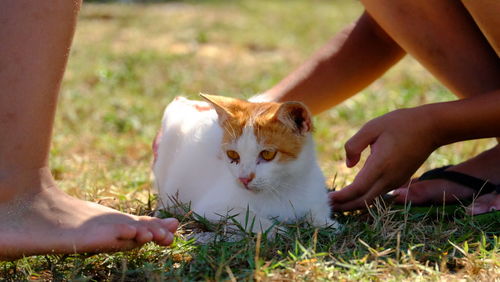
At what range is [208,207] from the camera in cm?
216

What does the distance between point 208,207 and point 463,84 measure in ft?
3.39

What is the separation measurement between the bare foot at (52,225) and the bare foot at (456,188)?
0.94m

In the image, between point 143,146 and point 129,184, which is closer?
point 129,184

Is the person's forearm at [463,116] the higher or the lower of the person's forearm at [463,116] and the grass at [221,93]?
the higher

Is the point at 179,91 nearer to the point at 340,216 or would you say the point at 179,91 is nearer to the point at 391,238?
the point at 340,216

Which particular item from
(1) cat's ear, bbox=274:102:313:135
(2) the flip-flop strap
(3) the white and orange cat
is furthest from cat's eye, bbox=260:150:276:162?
(2) the flip-flop strap

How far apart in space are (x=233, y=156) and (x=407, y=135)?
1.82ft

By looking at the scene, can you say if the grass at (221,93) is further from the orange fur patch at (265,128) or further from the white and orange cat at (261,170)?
the orange fur patch at (265,128)

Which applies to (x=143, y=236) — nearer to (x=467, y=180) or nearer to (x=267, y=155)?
(x=267, y=155)

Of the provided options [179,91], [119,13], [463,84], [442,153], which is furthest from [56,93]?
[119,13]

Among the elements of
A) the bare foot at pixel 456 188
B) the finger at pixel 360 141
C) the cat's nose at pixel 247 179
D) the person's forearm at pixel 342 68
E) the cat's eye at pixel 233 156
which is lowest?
the bare foot at pixel 456 188

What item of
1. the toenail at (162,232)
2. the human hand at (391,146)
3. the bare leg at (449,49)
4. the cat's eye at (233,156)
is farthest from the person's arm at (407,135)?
the toenail at (162,232)

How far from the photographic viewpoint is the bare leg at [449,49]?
7.76 ft

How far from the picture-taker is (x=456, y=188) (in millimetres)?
2367
